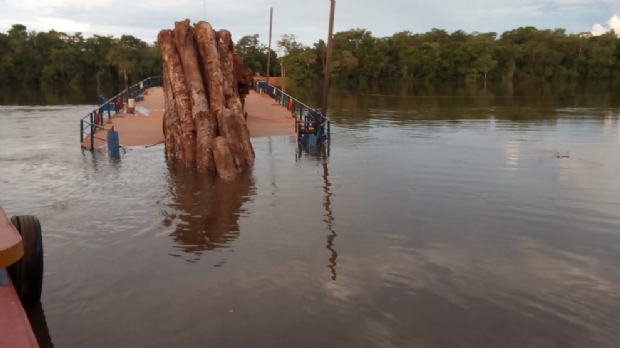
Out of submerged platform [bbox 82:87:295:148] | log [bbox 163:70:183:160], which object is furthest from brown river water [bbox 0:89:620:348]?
submerged platform [bbox 82:87:295:148]

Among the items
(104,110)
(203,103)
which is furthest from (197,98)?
(104,110)

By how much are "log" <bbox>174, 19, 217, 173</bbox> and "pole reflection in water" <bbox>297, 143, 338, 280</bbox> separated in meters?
3.77

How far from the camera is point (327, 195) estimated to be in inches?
581

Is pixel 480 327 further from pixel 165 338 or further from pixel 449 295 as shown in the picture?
pixel 165 338

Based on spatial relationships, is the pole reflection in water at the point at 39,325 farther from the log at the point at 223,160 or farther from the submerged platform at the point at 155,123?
the submerged platform at the point at 155,123

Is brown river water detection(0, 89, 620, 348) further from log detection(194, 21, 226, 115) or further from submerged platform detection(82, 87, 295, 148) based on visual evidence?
log detection(194, 21, 226, 115)

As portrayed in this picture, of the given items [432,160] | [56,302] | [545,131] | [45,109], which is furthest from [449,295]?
[45,109]

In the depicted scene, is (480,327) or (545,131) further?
(545,131)

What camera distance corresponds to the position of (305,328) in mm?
7621

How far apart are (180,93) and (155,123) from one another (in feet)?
25.2

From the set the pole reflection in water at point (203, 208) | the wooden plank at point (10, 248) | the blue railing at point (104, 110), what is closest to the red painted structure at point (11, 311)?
the wooden plank at point (10, 248)

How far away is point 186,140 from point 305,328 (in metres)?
12.0

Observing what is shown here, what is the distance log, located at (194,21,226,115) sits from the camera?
779 inches

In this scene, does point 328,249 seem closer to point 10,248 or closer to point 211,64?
point 10,248
